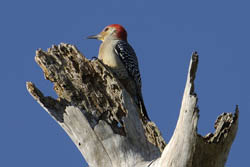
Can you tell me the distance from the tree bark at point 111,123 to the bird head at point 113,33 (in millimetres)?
3010

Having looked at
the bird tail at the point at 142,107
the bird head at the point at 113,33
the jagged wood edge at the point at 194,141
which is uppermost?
the bird head at the point at 113,33

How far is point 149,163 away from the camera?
6.03 m

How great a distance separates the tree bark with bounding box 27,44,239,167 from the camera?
205 inches

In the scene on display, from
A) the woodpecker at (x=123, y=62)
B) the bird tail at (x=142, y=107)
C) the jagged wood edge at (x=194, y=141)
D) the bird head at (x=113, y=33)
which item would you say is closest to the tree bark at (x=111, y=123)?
the jagged wood edge at (x=194, y=141)

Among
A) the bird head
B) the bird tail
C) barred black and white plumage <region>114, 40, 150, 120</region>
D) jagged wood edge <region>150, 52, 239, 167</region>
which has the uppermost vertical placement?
the bird head

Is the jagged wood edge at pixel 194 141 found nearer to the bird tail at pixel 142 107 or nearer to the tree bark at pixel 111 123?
the tree bark at pixel 111 123

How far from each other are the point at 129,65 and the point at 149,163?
379 cm

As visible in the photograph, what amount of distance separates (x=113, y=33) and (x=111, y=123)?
426cm

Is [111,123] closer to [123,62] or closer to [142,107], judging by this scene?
[142,107]

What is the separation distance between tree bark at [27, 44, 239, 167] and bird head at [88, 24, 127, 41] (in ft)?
9.88

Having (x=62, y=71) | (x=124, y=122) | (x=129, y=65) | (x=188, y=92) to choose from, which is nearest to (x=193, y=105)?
(x=188, y=92)

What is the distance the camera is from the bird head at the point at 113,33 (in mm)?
10508

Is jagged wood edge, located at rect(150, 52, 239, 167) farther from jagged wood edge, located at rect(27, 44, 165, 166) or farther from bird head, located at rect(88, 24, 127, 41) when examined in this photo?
bird head, located at rect(88, 24, 127, 41)

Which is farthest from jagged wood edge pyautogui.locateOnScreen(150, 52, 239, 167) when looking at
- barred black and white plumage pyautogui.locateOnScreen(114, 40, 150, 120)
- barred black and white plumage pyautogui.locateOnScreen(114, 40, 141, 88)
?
barred black and white plumage pyautogui.locateOnScreen(114, 40, 141, 88)
